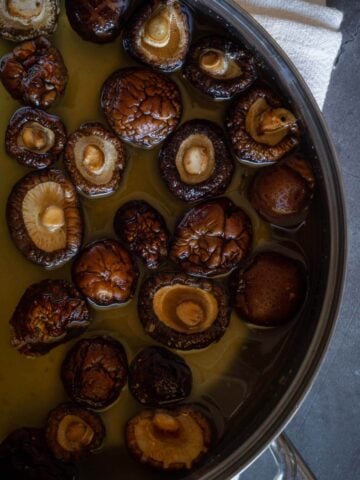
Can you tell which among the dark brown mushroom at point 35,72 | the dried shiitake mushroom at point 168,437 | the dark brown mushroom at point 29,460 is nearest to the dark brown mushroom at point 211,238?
the dried shiitake mushroom at point 168,437

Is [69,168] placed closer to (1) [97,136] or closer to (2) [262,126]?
(1) [97,136]

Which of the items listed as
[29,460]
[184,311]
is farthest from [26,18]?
[29,460]

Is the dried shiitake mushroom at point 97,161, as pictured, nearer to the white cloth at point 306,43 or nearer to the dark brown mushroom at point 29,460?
the white cloth at point 306,43

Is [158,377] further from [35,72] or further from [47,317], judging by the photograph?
[35,72]

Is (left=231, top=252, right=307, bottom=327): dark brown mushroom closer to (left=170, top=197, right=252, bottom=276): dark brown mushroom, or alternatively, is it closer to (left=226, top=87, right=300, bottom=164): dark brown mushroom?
(left=170, top=197, right=252, bottom=276): dark brown mushroom

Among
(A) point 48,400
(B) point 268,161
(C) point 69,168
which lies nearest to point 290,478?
(A) point 48,400

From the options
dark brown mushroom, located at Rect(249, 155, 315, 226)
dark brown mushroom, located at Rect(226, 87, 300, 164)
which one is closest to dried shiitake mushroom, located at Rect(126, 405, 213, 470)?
dark brown mushroom, located at Rect(249, 155, 315, 226)
